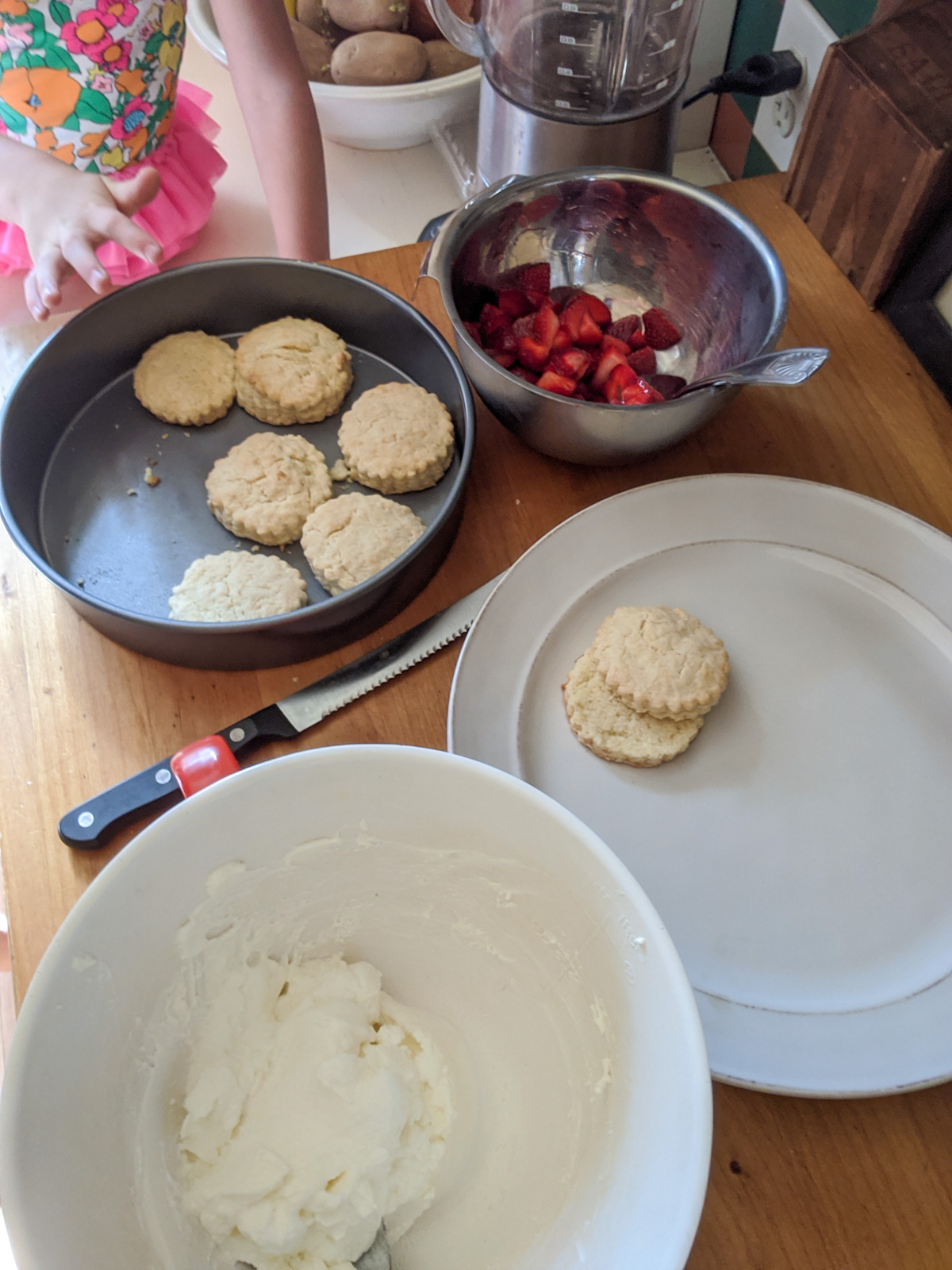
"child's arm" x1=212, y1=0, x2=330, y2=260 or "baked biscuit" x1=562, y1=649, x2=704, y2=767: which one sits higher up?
"child's arm" x1=212, y1=0, x2=330, y2=260

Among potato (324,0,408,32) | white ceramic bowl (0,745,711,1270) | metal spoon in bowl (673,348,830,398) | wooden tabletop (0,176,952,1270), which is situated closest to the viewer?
white ceramic bowl (0,745,711,1270)

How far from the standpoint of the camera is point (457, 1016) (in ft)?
2.12

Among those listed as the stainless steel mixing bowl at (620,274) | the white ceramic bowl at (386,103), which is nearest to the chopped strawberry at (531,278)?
the stainless steel mixing bowl at (620,274)

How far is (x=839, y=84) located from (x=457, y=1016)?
1.11 m

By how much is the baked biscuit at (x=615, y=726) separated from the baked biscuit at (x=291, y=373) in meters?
0.46

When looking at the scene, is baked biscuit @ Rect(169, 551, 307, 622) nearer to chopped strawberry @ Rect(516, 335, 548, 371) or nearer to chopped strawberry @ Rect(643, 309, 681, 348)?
chopped strawberry @ Rect(516, 335, 548, 371)

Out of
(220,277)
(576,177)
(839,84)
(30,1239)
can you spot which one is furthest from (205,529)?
(839,84)

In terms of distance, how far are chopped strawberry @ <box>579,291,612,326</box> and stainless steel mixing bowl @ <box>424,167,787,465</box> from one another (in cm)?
9

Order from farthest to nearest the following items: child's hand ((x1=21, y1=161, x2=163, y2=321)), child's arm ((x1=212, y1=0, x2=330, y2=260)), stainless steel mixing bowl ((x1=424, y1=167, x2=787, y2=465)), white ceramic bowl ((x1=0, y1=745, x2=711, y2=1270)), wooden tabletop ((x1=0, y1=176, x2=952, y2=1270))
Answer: child's arm ((x1=212, y1=0, x2=330, y2=260)), child's hand ((x1=21, y1=161, x2=163, y2=321)), stainless steel mixing bowl ((x1=424, y1=167, x2=787, y2=465)), wooden tabletop ((x1=0, y1=176, x2=952, y2=1270)), white ceramic bowl ((x1=0, y1=745, x2=711, y2=1270))

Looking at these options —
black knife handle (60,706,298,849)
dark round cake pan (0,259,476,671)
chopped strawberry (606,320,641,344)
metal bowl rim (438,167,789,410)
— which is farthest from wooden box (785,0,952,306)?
black knife handle (60,706,298,849)

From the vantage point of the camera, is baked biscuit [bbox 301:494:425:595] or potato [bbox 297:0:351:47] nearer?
baked biscuit [bbox 301:494:425:595]

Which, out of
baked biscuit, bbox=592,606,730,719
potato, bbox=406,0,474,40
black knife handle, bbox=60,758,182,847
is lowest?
black knife handle, bbox=60,758,182,847

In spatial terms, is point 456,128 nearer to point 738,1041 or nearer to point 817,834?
point 817,834

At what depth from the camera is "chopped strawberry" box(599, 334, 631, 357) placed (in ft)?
3.15
